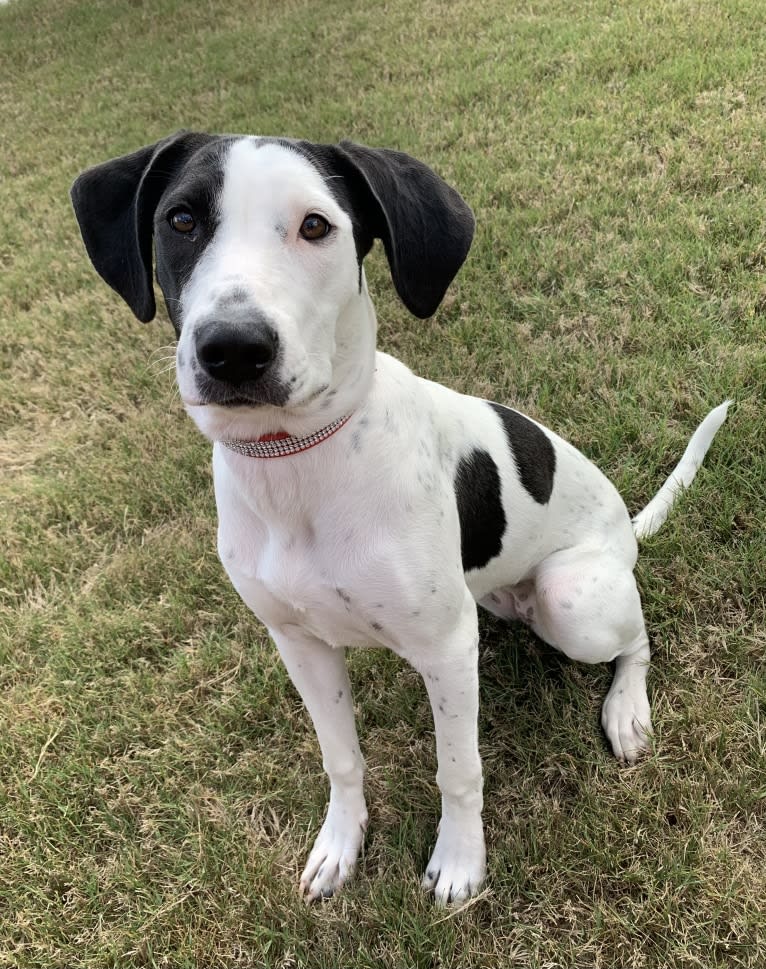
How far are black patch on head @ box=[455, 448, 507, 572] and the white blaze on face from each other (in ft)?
2.27

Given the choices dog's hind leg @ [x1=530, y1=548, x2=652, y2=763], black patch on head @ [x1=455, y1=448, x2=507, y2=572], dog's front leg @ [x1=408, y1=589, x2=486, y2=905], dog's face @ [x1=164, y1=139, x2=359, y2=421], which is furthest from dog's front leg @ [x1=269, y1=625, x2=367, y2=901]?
dog's face @ [x1=164, y1=139, x2=359, y2=421]

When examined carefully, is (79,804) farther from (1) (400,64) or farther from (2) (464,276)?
(1) (400,64)

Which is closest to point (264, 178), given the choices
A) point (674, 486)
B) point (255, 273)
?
point (255, 273)

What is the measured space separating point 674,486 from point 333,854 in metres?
1.90

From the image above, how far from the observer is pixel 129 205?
1.94 meters

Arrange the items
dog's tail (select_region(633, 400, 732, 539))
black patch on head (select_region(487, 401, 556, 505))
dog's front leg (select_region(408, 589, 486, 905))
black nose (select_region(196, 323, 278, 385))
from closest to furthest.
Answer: black nose (select_region(196, 323, 278, 385)) → dog's front leg (select_region(408, 589, 486, 905)) → black patch on head (select_region(487, 401, 556, 505)) → dog's tail (select_region(633, 400, 732, 539))

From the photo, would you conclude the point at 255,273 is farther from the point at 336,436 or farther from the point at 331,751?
the point at 331,751

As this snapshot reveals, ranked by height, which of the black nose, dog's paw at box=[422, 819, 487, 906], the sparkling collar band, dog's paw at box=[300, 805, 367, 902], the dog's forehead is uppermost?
the dog's forehead

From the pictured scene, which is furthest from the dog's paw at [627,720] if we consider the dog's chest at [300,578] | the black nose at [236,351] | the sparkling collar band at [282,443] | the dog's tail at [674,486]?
the black nose at [236,351]

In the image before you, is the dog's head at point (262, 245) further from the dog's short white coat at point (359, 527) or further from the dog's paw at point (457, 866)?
the dog's paw at point (457, 866)

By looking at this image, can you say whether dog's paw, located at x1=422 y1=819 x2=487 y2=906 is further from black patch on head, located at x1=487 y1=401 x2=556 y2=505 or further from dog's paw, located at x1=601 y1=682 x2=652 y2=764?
black patch on head, located at x1=487 y1=401 x2=556 y2=505

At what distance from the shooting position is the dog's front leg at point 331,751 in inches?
88.9

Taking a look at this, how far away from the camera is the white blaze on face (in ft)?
5.10

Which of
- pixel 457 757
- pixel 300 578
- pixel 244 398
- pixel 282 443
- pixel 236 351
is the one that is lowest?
pixel 457 757
